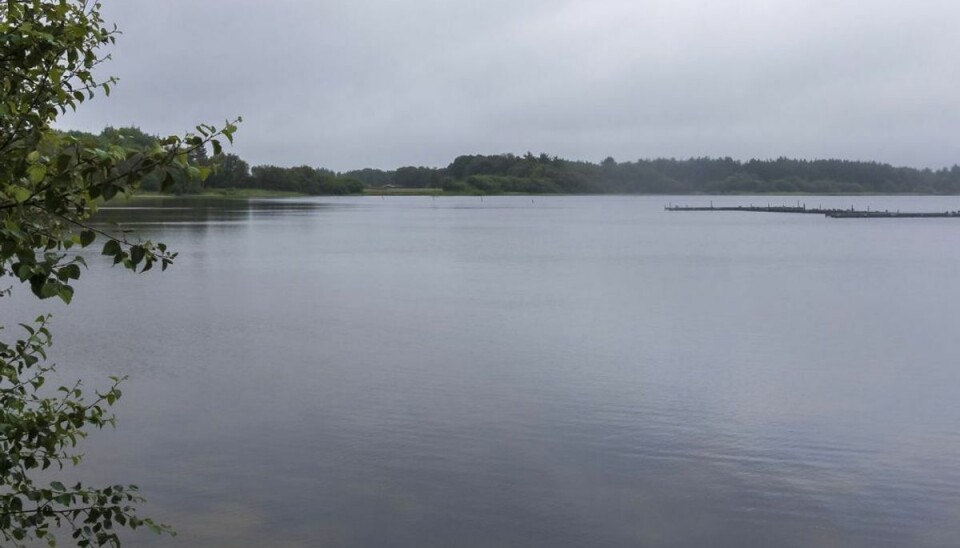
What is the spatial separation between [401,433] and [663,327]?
9403 millimetres

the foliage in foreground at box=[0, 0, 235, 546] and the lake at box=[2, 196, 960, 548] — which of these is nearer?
the foliage in foreground at box=[0, 0, 235, 546]

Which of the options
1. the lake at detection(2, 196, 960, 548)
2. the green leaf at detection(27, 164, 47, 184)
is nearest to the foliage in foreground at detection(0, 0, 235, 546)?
the green leaf at detection(27, 164, 47, 184)

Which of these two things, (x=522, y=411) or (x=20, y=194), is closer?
(x=20, y=194)

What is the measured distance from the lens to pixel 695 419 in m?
11.5

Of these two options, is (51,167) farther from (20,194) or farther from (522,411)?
(522,411)

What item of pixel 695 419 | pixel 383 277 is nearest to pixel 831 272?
pixel 383 277

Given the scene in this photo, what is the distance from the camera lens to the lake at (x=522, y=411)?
848 cm

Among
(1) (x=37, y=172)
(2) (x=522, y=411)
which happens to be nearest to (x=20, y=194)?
(1) (x=37, y=172)

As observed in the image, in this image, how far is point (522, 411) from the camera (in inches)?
464

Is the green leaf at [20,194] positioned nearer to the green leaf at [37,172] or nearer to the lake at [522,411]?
the green leaf at [37,172]

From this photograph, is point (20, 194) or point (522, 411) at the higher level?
point (20, 194)

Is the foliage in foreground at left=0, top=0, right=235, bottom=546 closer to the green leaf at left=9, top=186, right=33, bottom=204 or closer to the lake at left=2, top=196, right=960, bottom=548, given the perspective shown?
the green leaf at left=9, top=186, right=33, bottom=204

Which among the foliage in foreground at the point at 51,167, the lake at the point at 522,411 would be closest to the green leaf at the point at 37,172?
the foliage in foreground at the point at 51,167

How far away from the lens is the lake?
27.8 feet
